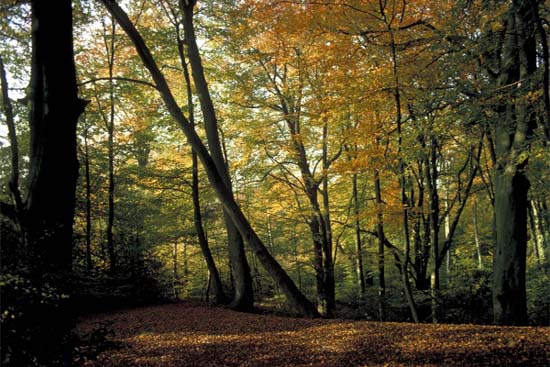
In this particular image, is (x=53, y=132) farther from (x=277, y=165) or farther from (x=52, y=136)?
(x=277, y=165)

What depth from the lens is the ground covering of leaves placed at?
13.1 feet

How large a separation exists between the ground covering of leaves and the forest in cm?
4

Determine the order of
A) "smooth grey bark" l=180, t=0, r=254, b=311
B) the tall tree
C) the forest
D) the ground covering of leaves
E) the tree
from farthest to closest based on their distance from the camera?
"smooth grey bark" l=180, t=0, r=254, b=311 → the tall tree → the ground covering of leaves → the forest → the tree

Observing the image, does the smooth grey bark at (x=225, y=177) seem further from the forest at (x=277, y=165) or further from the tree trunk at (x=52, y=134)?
the tree trunk at (x=52, y=134)

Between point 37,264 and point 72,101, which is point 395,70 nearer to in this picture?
point 72,101

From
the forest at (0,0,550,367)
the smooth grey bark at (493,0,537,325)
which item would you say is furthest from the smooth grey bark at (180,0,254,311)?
the smooth grey bark at (493,0,537,325)

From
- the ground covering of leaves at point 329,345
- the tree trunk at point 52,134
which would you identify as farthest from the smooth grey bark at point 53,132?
the ground covering of leaves at point 329,345

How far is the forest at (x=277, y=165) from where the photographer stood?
11.4 ft

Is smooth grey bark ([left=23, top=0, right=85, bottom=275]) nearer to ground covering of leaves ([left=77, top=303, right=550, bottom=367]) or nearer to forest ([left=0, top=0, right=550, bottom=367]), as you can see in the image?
forest ([left=0, top=0, right=550, bottom=367])

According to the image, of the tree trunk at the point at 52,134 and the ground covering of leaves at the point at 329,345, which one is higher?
the tree trunk at the point at 52,134

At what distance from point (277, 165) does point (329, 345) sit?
7982mm

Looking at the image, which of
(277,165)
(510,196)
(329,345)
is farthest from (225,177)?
(510,196)

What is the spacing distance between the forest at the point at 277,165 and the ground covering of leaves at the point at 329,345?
0.12ft

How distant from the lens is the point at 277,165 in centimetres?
1225
